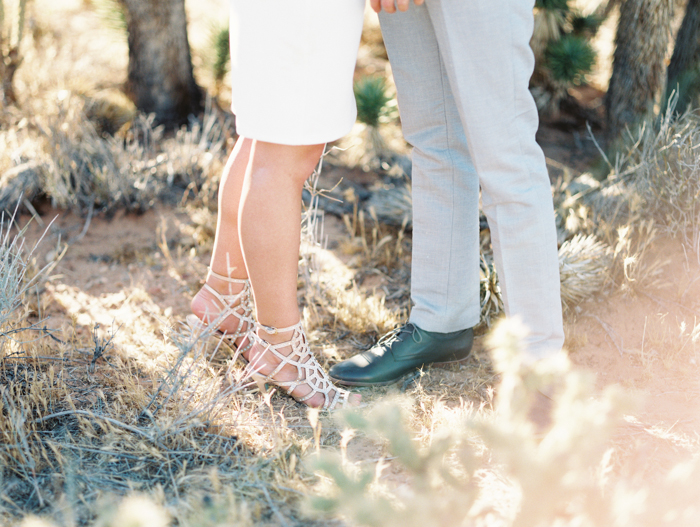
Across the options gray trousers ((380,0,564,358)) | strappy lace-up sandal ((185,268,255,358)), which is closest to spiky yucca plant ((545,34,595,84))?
gray trousers ((380,0,564,358))

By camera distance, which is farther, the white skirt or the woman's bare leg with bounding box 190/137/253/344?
the woman's bare leg with bounding box 190/137/253/344

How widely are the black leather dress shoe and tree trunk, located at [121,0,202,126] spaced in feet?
8.24

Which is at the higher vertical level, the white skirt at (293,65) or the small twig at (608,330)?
the white skirt at (293,65)

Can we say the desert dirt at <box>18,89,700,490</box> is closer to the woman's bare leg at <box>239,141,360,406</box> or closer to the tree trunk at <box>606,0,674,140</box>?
the woman's bare leg at <box>239,141,360,406</box>

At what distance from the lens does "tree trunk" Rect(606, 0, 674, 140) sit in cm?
279

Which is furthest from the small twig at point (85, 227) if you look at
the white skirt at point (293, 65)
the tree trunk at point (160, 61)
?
the white skirt at point (293, 65)

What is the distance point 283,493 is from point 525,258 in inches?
32.3

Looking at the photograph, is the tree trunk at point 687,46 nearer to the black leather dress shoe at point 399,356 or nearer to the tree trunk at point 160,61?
the black leather dress shoe at point 399,356

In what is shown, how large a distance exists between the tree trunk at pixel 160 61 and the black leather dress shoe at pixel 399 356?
251 centimetres

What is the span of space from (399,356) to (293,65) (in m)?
0.94

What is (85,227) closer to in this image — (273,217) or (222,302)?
(222,302)

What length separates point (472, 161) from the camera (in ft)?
5.22

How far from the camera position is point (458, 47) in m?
1.36

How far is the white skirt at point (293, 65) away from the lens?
128cm
